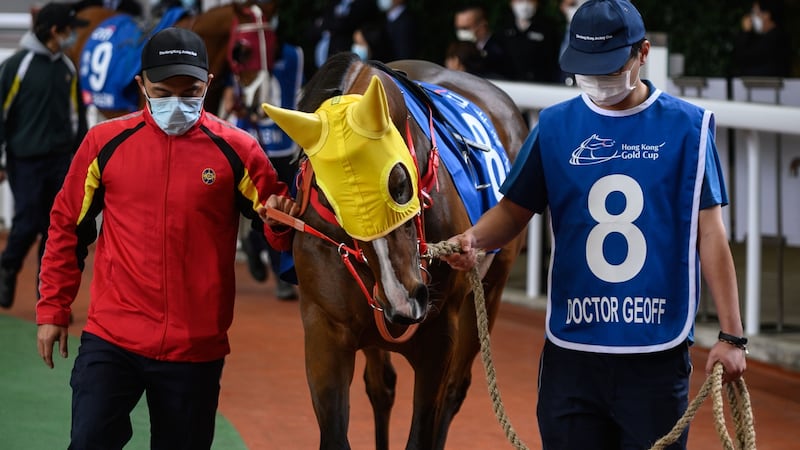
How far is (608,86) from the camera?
3.27 m

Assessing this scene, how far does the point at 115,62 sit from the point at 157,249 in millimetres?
6268

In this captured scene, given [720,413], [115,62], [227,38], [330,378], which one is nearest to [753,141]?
[227,38]

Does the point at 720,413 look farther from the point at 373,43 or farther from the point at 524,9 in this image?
the point at 373,43

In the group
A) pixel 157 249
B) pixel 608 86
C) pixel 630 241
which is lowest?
pixel 157 249

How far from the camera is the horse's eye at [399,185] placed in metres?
3.73

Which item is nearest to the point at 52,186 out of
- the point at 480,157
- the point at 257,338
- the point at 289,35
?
the point at 257,338

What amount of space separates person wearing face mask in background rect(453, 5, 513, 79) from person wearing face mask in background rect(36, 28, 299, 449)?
253 inches

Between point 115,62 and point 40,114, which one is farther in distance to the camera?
point 115,62

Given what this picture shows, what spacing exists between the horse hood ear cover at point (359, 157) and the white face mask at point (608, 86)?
0.64 m

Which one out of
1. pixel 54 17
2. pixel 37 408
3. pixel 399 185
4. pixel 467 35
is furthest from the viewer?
pixel 467 35

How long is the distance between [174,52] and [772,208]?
18.2 feet

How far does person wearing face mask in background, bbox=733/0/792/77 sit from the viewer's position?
12.5 meters

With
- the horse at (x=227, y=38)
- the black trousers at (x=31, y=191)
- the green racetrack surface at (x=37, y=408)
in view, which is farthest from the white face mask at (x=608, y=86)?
the horse at (x=227, y=38)

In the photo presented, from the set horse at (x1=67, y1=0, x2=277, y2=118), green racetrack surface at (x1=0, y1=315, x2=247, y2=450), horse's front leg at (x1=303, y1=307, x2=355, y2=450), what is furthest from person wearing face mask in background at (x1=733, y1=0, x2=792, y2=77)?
horse's front leg at (x1=303, y1=307, x2=355, y2=450)
